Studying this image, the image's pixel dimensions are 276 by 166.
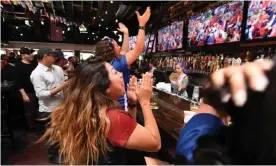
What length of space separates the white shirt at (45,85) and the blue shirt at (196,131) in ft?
10.1

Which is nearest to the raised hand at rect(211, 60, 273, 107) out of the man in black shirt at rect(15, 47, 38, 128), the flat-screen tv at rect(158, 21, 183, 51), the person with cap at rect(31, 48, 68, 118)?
the person with cap at rect(31, 48, 68, 118)

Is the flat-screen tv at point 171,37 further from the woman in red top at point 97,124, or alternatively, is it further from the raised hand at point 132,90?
the woman in red top at point 97,124

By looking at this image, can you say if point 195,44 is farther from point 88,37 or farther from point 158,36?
point 88,37

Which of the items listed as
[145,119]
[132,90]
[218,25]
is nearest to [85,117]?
[145,119]

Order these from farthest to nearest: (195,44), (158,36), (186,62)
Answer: (158,36), (186,62), (195,44)

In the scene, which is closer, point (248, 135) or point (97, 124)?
point (248, 135)

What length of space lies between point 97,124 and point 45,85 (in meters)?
2.43

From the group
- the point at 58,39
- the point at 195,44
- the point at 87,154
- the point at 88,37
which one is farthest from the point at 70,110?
the point at 88,37

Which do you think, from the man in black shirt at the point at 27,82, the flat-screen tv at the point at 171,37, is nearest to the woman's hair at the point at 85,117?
the man in black shirt at the point at 27,82

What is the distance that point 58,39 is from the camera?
1733 cm

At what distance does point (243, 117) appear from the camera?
430 mm

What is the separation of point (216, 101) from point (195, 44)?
5.58 meters

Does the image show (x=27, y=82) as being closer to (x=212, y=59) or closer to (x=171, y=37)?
(x=212, y=59)

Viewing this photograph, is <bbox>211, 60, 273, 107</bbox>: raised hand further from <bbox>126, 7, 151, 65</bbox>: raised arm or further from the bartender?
the bartender
